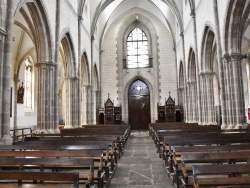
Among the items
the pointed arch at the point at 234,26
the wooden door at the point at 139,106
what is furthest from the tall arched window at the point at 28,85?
the pointed arch at the point at 234,26

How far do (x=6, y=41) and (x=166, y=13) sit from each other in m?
18.8

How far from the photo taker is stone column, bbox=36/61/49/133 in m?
12.2

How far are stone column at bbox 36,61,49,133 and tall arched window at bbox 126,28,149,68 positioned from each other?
1470 cm

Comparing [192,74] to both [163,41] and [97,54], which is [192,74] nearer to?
[163,41]

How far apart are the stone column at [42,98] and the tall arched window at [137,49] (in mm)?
14697

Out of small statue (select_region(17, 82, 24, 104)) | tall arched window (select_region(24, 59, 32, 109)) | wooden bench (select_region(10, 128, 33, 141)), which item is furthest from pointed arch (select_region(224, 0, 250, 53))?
tall arched window (select_region(24, 59, 32, 109))

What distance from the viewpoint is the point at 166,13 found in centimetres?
2448

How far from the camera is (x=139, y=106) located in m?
25.9

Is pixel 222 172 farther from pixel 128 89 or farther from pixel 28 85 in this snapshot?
pixel 128 89

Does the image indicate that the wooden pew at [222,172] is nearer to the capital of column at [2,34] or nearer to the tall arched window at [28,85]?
the capital of column at [2,34]

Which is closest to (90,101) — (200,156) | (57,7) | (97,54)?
(97,54)

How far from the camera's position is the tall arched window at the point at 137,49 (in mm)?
26375

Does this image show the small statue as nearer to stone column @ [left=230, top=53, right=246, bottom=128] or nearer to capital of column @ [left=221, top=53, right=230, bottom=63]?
capital of column @ [left=221, top=53, right=230, bottom=63]

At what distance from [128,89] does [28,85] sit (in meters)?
9.50
